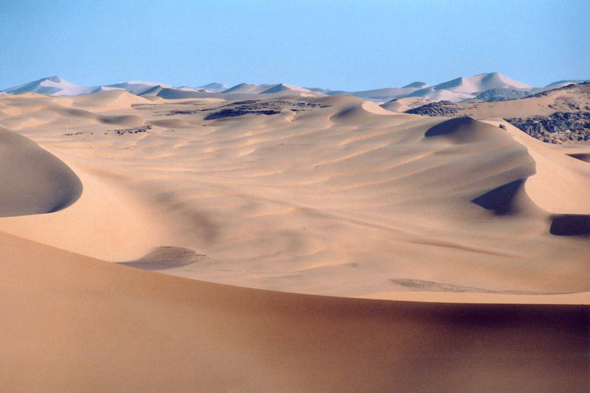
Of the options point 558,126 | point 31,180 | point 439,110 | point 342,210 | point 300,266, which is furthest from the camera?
point 439,110

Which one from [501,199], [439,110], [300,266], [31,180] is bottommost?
[501,199]

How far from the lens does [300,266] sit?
5582mm

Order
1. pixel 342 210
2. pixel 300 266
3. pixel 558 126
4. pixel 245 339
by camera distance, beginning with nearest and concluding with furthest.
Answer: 1. pixel 245 339
2. pixel 300 266
3. pixel 342 210
4. pixel 558 126

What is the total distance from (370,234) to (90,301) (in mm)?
4691

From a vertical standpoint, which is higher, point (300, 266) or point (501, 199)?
point (300, 266)

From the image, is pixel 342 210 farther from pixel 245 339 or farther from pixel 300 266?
pixel 245 339

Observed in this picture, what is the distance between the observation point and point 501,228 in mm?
7992

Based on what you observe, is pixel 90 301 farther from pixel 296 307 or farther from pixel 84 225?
pixel 84 225

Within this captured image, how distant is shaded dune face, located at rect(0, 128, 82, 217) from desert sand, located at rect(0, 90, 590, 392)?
0.04m

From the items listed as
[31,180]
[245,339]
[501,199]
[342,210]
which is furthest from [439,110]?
[245,339]

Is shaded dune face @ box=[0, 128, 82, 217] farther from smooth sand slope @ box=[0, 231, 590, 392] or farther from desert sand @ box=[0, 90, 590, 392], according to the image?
smooth sand slope @ box=[0, 231, 590, 392]

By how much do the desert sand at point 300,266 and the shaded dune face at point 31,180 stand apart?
37 mm

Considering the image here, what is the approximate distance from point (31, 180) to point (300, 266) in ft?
13.2

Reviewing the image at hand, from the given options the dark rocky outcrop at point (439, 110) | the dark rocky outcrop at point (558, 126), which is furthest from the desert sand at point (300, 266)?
the dark rocky outcrop at point (439, 110)
